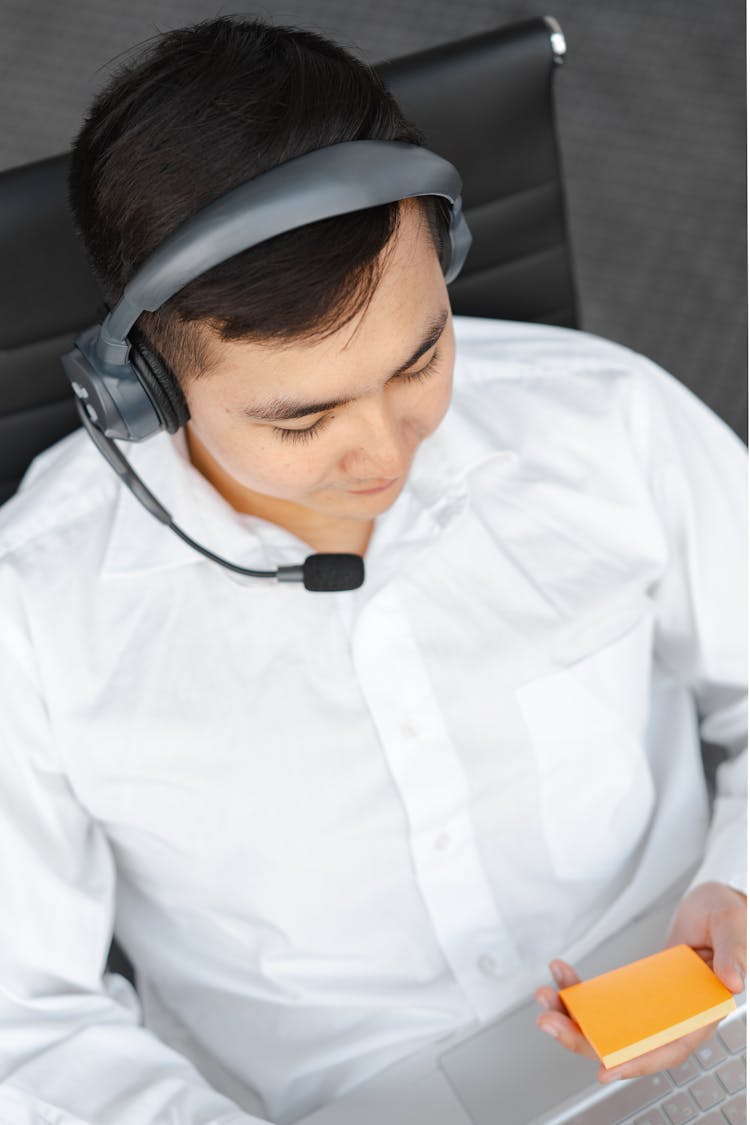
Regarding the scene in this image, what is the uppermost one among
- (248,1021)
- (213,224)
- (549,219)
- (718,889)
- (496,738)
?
(213,224)

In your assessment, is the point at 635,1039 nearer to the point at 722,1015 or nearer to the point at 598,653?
the point at 722,1015

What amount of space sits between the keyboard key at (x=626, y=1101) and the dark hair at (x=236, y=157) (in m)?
0.62

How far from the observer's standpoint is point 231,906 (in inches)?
40.8

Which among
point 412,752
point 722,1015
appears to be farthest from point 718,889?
point 412,752

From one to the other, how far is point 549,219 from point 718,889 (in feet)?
2.19

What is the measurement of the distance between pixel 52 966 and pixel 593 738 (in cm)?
51

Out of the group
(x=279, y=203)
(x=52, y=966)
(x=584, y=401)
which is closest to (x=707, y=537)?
(x=584, y=401)

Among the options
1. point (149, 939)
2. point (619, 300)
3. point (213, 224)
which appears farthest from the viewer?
point (619, 300)

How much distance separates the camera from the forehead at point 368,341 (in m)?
0.78

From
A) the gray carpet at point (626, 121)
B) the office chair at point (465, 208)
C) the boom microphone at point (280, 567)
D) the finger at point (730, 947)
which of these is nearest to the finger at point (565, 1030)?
the finger at point (730, 947)

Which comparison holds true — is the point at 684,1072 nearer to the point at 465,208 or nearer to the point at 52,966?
the point at 52,966

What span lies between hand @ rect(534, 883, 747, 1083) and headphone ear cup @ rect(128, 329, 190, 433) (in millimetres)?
522

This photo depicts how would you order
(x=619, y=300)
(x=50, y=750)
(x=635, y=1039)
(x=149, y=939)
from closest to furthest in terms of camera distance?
1. (x=635, y=1039)
2. (x=50, y=750)
3. (x=149, y=939)
4. (x=619, y=300)

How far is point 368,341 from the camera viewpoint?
79 centimetres
